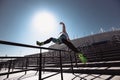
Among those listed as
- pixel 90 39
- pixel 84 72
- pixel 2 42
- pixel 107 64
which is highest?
pixel 90 39

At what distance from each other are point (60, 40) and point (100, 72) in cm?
189

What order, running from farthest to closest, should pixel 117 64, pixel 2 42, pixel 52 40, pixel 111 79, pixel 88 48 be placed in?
1. pixel 88 48
2. pixel 52 40
3. pixel 117 64
4. pixel 111 79
5. pixel 2 42

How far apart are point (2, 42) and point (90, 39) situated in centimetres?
3486

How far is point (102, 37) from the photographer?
3231cm

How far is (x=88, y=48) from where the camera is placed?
35.9 feet

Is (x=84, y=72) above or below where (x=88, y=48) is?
below

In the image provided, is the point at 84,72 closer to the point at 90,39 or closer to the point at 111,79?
the point at 111,79

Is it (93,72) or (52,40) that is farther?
(52,40)

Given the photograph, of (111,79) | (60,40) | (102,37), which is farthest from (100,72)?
(102,37)

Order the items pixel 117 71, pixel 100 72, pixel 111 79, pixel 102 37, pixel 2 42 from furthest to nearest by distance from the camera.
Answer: pixel 102 37
pixel 100 72
pixel 117 71
pixel 111 79
pixel 2 42

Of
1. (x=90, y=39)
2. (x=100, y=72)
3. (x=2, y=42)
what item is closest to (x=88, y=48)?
(x=100, y=72)

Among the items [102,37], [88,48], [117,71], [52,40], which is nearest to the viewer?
[117,71]

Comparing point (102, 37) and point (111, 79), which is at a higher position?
point (102, 37)

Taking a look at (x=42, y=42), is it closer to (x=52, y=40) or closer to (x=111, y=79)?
(x=52, y=40)
